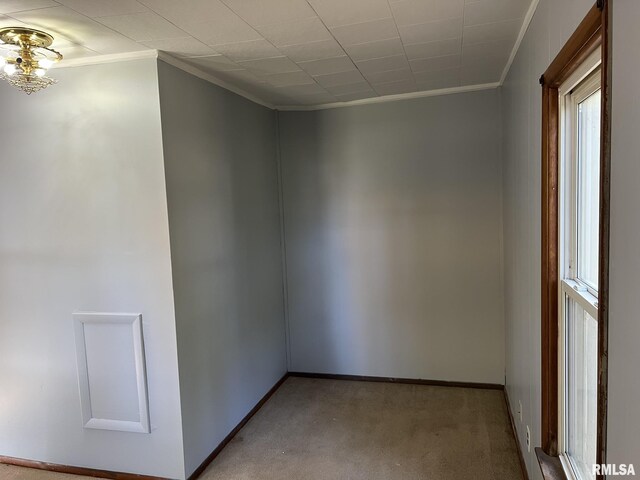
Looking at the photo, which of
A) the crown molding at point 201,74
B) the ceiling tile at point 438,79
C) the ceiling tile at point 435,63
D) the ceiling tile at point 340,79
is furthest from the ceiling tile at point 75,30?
the ceiling tile at point 438,79

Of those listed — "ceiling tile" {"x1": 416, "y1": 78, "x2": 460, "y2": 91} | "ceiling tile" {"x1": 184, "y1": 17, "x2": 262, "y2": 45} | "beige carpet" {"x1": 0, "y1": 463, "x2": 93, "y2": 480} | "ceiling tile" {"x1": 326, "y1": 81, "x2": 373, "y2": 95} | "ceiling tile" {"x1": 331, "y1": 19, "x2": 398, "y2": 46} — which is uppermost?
"ceiling tile" {"x1": 416, "y1": 78, "x2": 460, "y2": 91}

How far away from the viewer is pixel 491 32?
2242 mm

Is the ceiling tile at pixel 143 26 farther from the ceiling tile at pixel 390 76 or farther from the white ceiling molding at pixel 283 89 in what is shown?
the ceiling tile at pixel 390 76

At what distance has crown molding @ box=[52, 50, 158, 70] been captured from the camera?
2287 mm

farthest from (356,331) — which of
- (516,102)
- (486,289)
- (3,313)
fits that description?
(3,313)

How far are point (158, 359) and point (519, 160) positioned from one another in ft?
7.37

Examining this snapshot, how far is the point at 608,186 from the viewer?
1006 mm

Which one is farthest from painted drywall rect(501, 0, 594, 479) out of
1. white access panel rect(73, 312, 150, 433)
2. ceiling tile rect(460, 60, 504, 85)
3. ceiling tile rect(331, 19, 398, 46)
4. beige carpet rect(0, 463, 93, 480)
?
beige carpet rect(0, 463, 93, 480)

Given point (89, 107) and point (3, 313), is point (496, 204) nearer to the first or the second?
point (89, 107)

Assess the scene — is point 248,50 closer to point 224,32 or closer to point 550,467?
point 224,32

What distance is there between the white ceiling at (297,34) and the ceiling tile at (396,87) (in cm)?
15

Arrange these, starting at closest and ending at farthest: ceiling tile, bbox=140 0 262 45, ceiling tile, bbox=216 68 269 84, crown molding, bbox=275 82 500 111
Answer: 1. ceiling tile, bbox=140 0 262 45
2. ceiling tile, bbox=216 68 269 84
3. crown molding, bbox=275 82 500 111

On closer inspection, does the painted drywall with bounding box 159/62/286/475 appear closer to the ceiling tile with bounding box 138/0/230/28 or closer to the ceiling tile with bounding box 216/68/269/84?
the ceiling tile with bounding box 216/68/269/84

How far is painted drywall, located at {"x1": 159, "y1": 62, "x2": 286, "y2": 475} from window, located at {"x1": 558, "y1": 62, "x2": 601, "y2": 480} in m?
1.86
